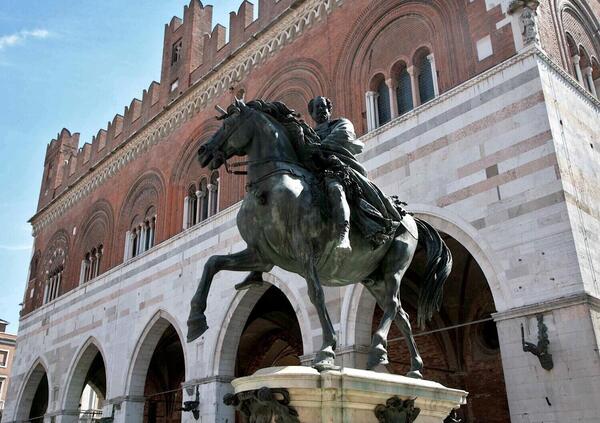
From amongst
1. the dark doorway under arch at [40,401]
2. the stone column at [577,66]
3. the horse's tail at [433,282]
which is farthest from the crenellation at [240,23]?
the dark doorway under arch at [40,401]

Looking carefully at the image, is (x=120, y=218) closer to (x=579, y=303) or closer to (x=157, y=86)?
(x=157, y=86)

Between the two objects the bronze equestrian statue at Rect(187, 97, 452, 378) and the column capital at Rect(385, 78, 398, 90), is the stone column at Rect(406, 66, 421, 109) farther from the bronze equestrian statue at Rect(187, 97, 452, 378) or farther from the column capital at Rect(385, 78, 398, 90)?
the bronze equestrian statue at Rect(187, 97, 452, 378)

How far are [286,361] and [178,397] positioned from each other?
4563 millimetres

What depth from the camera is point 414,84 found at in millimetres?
11898

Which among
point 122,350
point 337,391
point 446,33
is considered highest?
point 446,33

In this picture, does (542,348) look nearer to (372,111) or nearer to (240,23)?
(372,111)

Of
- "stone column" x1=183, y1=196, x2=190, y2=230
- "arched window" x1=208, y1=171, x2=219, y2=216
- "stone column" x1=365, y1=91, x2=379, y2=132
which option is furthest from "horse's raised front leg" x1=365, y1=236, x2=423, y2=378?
"stone column" x1=183, y1=196, x2=190, y2=230

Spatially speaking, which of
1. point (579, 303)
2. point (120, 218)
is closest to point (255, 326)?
point (120, 218)

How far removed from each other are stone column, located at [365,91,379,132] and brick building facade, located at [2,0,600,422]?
0.07 ft

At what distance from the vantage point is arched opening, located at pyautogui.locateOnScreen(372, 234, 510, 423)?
14.1 m

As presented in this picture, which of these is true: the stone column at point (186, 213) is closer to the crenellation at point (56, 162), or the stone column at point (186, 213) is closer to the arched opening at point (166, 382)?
the arched opening at point (166, 382)

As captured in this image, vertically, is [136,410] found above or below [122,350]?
below

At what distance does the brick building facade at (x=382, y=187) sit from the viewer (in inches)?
348

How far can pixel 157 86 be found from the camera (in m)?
20.3
